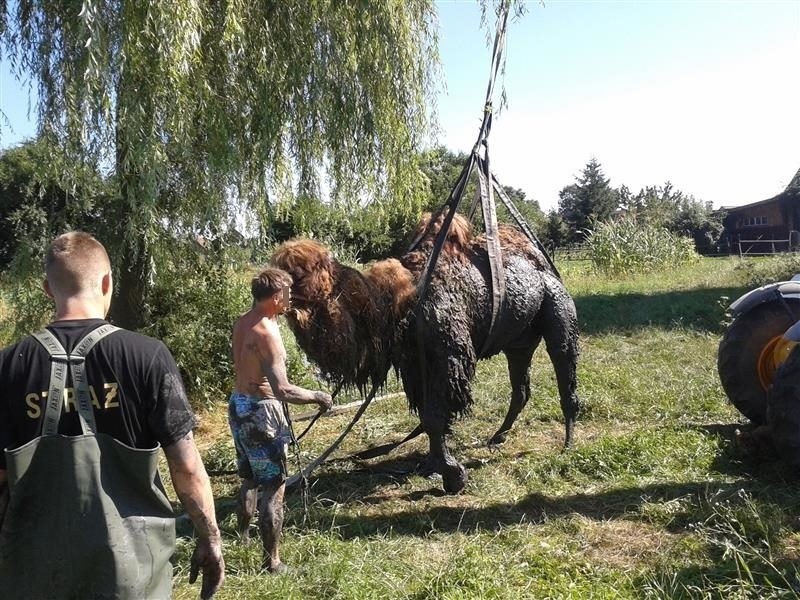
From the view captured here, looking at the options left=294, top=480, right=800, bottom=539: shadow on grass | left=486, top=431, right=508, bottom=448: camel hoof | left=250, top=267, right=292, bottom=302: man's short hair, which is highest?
left=250, top=267, right=292, bottom=302: man's short hair

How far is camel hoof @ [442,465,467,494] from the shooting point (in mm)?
4473

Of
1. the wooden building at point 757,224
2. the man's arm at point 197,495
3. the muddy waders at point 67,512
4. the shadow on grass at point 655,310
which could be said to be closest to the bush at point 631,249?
the shadow on grass at point 655,310

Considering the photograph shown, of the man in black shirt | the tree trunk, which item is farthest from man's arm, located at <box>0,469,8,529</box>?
the tree trunk

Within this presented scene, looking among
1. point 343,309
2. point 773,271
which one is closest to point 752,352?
point 343,309

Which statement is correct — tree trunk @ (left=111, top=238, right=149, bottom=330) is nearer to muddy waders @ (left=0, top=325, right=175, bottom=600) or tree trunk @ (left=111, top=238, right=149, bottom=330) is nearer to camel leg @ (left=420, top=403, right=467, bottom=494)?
camel leg @ (left=420, top=403, right=467, bottom=494)

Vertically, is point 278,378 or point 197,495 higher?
point 278,378

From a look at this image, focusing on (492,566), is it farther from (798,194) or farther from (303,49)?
(798,194)

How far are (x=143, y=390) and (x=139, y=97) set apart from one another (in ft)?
11.9

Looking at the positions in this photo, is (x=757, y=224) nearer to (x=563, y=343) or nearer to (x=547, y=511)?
(x=563, y=343)

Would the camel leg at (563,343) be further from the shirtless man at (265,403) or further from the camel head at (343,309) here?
the shirtless man at (265,403)

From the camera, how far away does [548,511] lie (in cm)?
419

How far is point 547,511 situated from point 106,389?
10.3 feet

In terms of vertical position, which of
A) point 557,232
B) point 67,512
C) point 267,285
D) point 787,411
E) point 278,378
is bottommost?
point 787,411

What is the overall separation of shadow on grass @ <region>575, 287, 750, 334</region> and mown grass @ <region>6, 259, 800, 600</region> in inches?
133
